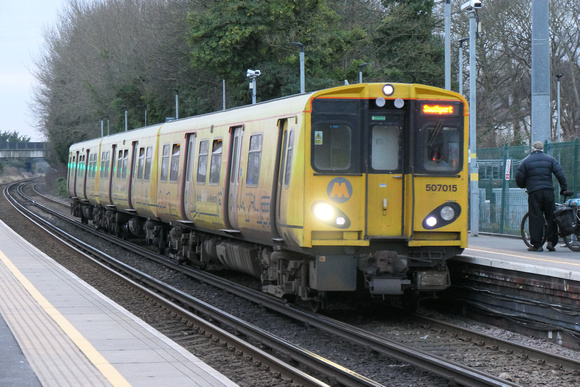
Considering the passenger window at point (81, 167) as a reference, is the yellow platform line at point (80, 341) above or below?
below

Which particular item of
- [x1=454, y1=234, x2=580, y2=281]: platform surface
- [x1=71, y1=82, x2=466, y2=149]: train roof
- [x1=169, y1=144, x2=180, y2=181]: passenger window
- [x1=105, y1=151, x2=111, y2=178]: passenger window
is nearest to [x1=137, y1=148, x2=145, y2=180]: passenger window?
[x1=169, y1=144, x2=180, y2=181]: passenger window

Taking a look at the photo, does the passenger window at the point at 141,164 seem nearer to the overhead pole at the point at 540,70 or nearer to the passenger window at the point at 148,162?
the passenger window at the point at 148,162

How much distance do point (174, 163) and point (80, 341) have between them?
9.52 metres

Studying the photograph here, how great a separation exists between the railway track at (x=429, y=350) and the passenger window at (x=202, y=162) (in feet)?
13.3

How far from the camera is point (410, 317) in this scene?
40.0 ft

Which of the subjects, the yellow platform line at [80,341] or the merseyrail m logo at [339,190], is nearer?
the yellow platform line at [80,341]

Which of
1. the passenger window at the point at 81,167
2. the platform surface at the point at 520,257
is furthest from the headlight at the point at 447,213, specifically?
the passenger window at the point at 81,167

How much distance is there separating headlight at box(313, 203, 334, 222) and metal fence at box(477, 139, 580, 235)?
309 inches

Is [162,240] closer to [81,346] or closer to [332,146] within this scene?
[332,146]

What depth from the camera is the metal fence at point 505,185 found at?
17.8 m

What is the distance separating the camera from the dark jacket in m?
13.8

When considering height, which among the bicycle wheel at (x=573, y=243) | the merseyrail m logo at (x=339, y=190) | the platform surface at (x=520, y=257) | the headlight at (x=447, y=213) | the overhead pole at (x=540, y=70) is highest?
the overhead pole at (x=540, y=70)

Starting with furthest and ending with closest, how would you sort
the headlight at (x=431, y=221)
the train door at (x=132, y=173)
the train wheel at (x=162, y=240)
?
the train door at (x=132, y=173) → the train wheel at (x=162, y=240) → the headlight at (x=431, y=221)

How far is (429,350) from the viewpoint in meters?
9.94
